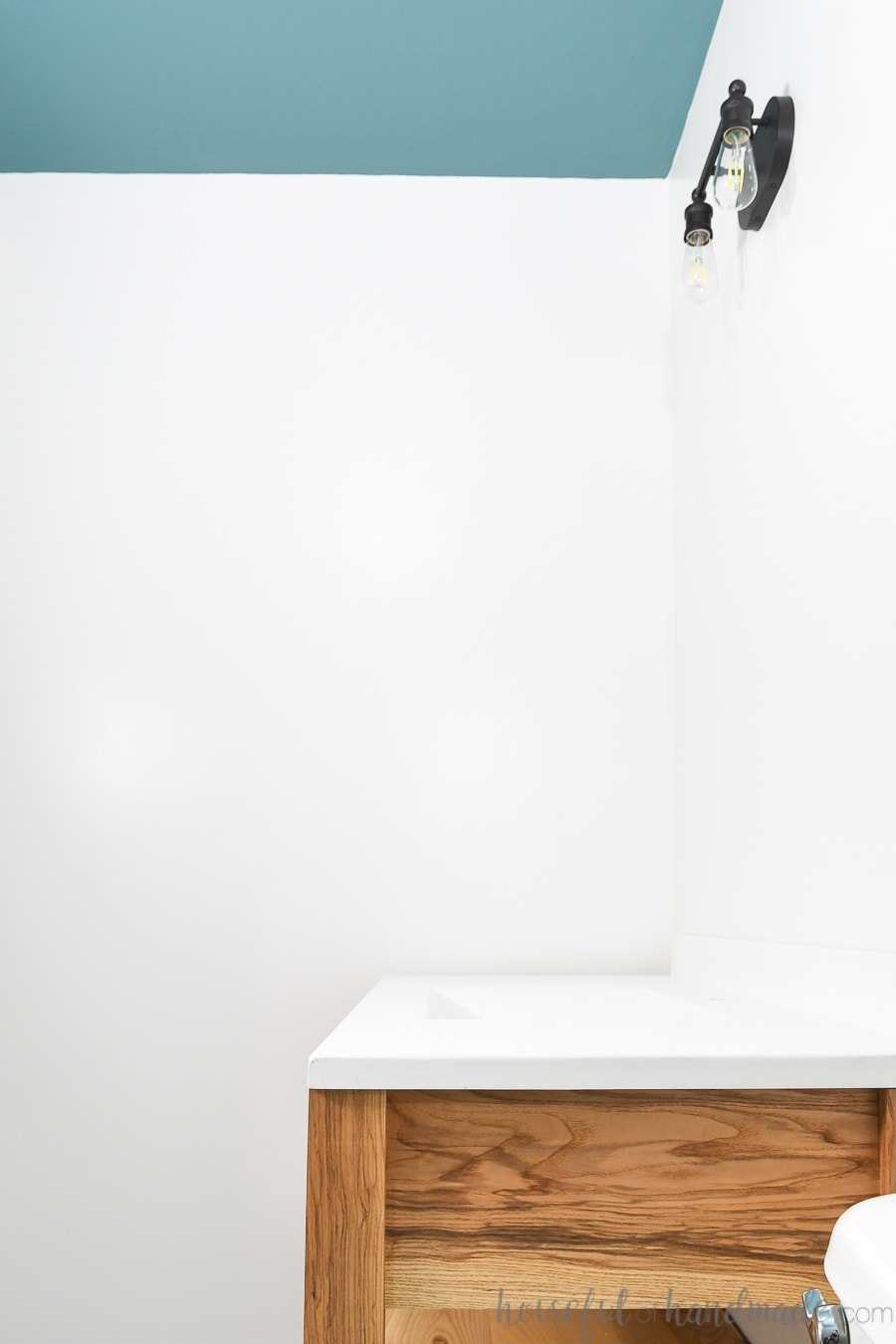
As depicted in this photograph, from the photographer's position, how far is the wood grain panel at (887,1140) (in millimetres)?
870

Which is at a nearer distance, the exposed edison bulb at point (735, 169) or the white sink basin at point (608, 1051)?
the white sink basin at point (608, 1051)

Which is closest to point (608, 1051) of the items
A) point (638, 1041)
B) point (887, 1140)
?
point (638, 1041)

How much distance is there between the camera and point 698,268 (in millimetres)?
1344

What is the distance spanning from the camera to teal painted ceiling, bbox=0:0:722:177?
1646 millimetres

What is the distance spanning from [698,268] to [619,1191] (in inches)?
45.5

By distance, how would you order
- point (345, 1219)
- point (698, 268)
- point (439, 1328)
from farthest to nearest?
point (439, 1328) < point (698, 268) < point (345, 1219)

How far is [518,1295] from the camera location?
2.81 ft

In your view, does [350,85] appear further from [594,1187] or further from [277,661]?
[594,1187]

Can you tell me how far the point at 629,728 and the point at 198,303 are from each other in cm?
124

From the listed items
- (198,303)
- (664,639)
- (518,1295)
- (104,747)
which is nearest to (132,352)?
(198,303)

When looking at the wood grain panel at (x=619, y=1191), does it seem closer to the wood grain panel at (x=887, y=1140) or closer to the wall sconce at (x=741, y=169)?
the wood grain panel at (x=887, y=1140)

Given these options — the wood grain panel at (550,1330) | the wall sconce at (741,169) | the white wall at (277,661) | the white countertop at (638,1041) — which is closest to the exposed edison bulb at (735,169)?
the wall sconce at (741,169)

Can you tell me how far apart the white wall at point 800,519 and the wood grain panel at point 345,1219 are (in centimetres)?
55

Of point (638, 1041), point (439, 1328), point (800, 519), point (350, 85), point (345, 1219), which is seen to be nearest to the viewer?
point (345, 1219)
